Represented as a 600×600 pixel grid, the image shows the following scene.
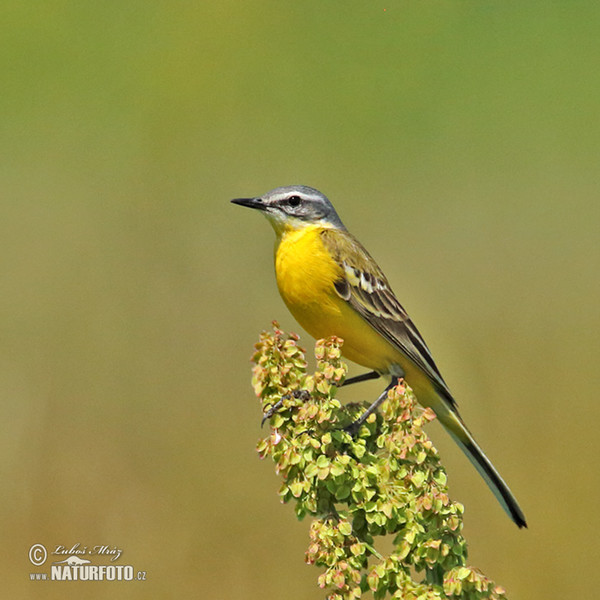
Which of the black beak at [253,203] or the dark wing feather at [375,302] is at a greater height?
the black beak at [253,203]

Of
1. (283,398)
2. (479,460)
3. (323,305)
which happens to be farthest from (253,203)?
(283,398)

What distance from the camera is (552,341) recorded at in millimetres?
7254

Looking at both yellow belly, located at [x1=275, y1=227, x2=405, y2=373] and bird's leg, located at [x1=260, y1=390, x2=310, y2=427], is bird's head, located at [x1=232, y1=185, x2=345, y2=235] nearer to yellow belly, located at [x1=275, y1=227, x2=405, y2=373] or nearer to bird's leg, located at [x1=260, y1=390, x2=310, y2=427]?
yellow belly, located at [x1=275, y1=227, x2=405, y2=373]

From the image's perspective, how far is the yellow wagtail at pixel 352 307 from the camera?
15.8 ft

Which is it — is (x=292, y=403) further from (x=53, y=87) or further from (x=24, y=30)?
(x=24, y=30)

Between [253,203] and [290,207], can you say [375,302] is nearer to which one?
[290,207]

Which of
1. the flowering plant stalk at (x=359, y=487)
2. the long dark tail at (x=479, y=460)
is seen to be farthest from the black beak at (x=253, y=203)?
the flowering plant stalk at (x=359, y=487)

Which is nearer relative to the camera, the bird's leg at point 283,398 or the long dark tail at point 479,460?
the bird's leg at point 283,398

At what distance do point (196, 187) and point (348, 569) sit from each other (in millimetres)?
6055

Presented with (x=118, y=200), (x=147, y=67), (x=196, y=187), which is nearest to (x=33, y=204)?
(x=118, y=200)

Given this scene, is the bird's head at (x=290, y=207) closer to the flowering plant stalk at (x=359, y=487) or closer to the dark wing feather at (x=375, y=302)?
the dark wing feather at (x=375, y=302)

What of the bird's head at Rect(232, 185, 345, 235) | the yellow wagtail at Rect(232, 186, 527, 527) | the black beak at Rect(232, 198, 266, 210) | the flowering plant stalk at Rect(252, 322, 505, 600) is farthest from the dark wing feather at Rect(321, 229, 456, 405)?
the flowering plant stalk at Rect(252, 322, 505, 600)

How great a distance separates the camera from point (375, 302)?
16.6 feet

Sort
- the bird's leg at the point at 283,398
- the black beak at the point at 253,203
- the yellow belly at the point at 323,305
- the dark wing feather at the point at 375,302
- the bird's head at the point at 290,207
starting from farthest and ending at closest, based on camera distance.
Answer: the bird's head at the point at 290,207 → the black beak at the point at 253,203 → the dark wing feather at the point at 375,302 → the yellow belly at the point at 323,305 → the bird's leg at the point at 283,398
